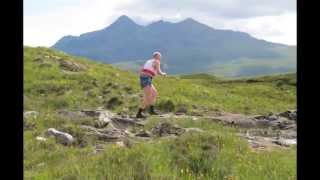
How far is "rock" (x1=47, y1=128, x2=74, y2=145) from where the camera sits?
48.2ft

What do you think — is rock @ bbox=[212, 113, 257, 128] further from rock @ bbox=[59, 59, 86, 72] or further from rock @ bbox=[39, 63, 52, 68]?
rock @ bbox=[59, 59, 86, 72]

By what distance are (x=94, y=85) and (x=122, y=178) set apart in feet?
70.5

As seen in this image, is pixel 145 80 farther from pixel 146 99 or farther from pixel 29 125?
pixel 29 125

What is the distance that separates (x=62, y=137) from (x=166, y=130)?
3.09 metres

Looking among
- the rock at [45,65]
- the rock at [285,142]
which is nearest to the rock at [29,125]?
the rock at [285,142]

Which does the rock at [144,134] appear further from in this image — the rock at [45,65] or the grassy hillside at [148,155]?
the rock at [45,65]

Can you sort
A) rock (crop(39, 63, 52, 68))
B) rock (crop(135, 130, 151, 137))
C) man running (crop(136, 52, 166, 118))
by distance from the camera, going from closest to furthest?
rock (crop(135, 130, 151, 137)), man running (crop(136, 52, 166, 118)), rock (crop(39, 63, 52, 68))

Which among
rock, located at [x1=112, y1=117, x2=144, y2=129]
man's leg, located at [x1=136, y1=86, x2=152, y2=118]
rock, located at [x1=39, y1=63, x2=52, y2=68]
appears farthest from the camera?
rock, located at [x1=39, y1=63, x2=52, y2=68]

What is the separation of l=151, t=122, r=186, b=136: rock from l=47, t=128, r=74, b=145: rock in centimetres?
264

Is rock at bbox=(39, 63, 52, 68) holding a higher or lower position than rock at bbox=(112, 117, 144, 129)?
higher

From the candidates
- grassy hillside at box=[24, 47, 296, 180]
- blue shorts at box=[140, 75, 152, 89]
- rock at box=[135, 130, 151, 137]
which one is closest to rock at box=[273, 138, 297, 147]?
grassy hillside at box=[24, 47, 296, 180]

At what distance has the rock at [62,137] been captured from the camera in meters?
14.7

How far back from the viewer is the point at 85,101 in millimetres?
25500
